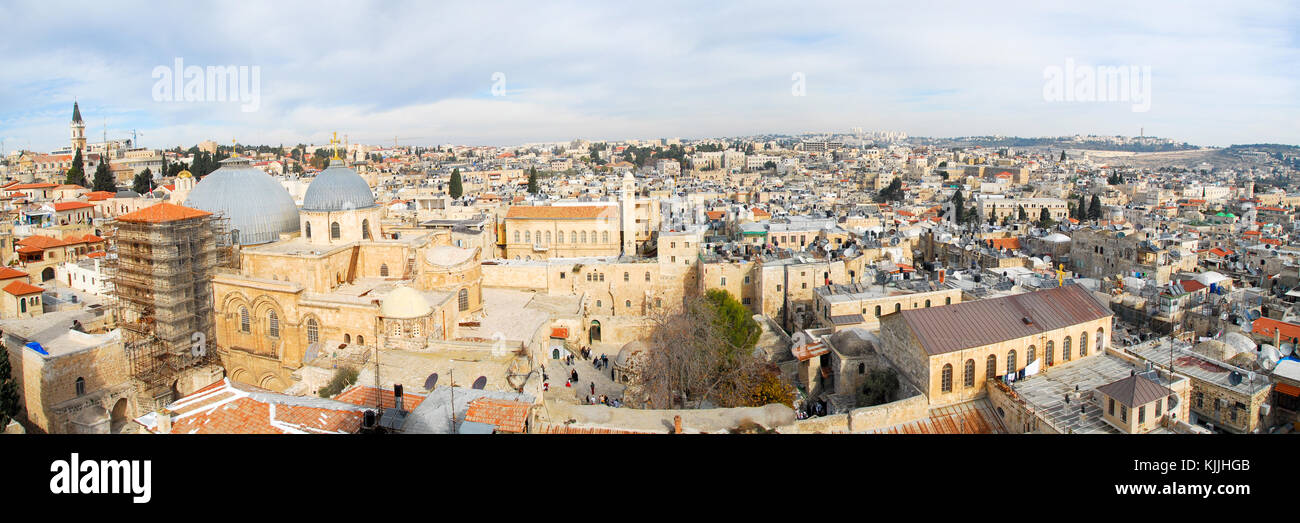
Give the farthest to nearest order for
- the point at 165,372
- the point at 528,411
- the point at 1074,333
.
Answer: the point at 165,372 < the point at 1074,333 < the point at 528,411

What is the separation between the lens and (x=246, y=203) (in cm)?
1756

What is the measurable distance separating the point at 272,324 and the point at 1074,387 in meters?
15.6

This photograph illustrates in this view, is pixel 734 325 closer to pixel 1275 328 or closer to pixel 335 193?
pixel 335 193

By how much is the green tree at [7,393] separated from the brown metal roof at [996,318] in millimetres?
14873

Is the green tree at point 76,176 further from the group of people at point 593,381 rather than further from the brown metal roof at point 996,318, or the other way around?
the brown metal roof at point 996,318

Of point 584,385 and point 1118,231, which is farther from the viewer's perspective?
point 1118,231

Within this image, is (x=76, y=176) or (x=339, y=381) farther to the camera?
(x=76, y=176)

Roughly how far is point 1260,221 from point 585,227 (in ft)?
158

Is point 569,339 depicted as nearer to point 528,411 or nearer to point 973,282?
point 528,411

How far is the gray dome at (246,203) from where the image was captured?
56.8 ft

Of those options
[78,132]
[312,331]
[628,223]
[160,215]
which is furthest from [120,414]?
[78,132]

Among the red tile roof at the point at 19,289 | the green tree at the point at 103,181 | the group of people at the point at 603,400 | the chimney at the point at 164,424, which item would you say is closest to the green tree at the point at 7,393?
the chimney at the point at 164,424
